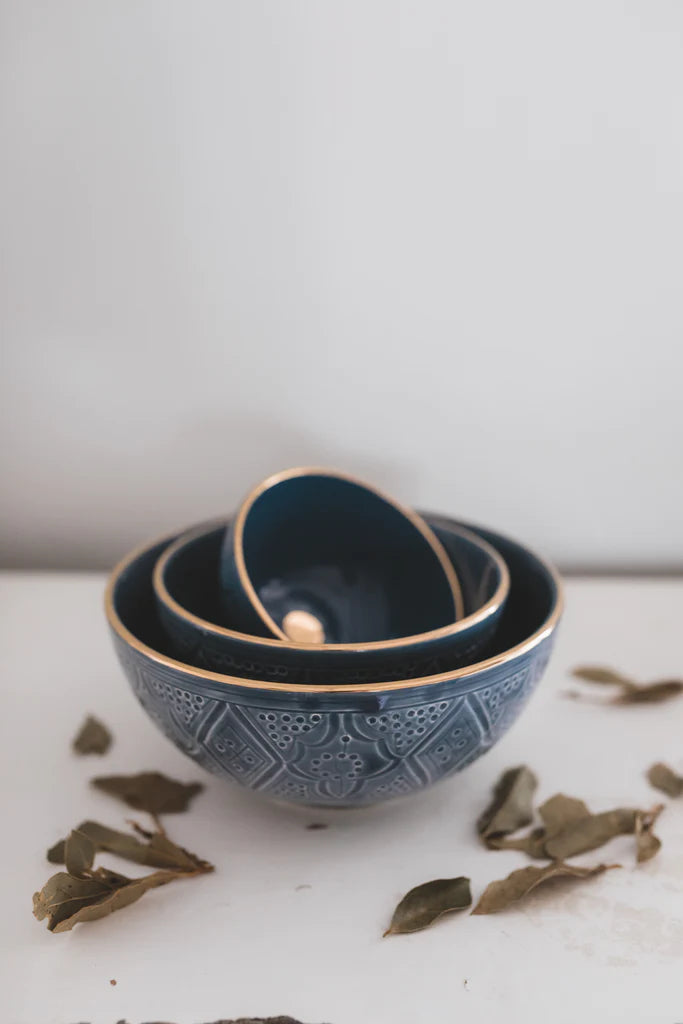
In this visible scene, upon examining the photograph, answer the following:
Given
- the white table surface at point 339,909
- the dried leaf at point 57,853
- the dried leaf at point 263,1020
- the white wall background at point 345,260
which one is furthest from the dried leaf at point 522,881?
the white wall background at point 345,260

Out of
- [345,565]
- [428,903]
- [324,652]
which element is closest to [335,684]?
[324,652]

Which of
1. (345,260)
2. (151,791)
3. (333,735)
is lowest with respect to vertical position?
(151,791)

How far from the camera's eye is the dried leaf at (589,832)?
1.65 feet

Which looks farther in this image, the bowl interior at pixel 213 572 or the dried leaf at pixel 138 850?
the bowl interior at pixel 213 572

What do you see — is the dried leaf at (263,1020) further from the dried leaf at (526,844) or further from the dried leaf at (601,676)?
the dried leaf at (601,676)

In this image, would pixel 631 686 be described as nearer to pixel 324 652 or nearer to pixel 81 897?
pixel 324 652

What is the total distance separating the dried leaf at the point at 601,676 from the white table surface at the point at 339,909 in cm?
3

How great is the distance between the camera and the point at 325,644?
1.63 ft

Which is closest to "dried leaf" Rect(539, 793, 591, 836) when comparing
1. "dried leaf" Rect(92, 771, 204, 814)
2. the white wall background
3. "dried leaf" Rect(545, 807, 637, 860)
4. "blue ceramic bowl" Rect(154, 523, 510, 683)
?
"dried leaf" Rect(545, 807, 637, 860)

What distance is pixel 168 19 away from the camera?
0.66 m

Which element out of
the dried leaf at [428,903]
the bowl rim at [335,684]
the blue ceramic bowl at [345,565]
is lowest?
the dried leaf at [428,903]

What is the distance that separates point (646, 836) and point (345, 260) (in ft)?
1.61

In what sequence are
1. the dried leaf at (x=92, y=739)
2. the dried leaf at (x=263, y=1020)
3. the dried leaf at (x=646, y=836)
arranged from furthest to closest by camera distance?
the dried leaf at (x=92, y=739), the dried leaf at (x=646, y=836), the dried leaf at (x=263, y=1020)

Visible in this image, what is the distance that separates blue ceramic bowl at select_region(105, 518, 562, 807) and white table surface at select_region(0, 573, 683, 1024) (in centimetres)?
5
